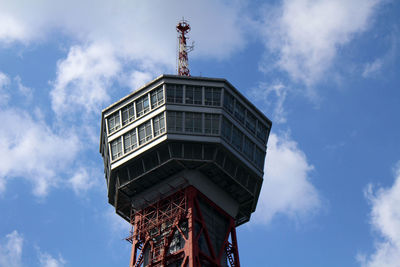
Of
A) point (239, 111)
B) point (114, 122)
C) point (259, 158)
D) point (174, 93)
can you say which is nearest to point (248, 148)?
point (259, 158)

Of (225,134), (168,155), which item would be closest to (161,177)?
(168,155)

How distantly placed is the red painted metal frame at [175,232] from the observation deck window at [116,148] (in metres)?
8.90

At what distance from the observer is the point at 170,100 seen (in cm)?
10444

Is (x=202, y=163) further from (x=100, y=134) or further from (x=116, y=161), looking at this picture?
(x=100, y=134)

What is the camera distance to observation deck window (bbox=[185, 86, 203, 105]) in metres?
105

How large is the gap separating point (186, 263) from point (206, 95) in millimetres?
25234

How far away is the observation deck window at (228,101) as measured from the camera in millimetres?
106500

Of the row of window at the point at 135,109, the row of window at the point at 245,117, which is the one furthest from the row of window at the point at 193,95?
the row of window at the point at 245,117

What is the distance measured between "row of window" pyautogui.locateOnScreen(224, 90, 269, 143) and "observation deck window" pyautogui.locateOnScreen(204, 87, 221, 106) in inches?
45.6

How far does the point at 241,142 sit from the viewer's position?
106 m

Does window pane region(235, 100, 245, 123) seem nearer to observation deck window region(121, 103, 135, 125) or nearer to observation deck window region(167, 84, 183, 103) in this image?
observation deck window region(167, 84, 183, 103)

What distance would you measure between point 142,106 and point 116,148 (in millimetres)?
7321

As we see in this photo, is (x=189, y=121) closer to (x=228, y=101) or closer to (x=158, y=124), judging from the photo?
(x=158, y=124)

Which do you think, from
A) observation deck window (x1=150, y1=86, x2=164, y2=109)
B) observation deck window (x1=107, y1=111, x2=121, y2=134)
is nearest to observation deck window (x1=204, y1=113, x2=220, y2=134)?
observation deck window (x1=150, y1=86, x2=164, y2=109)
